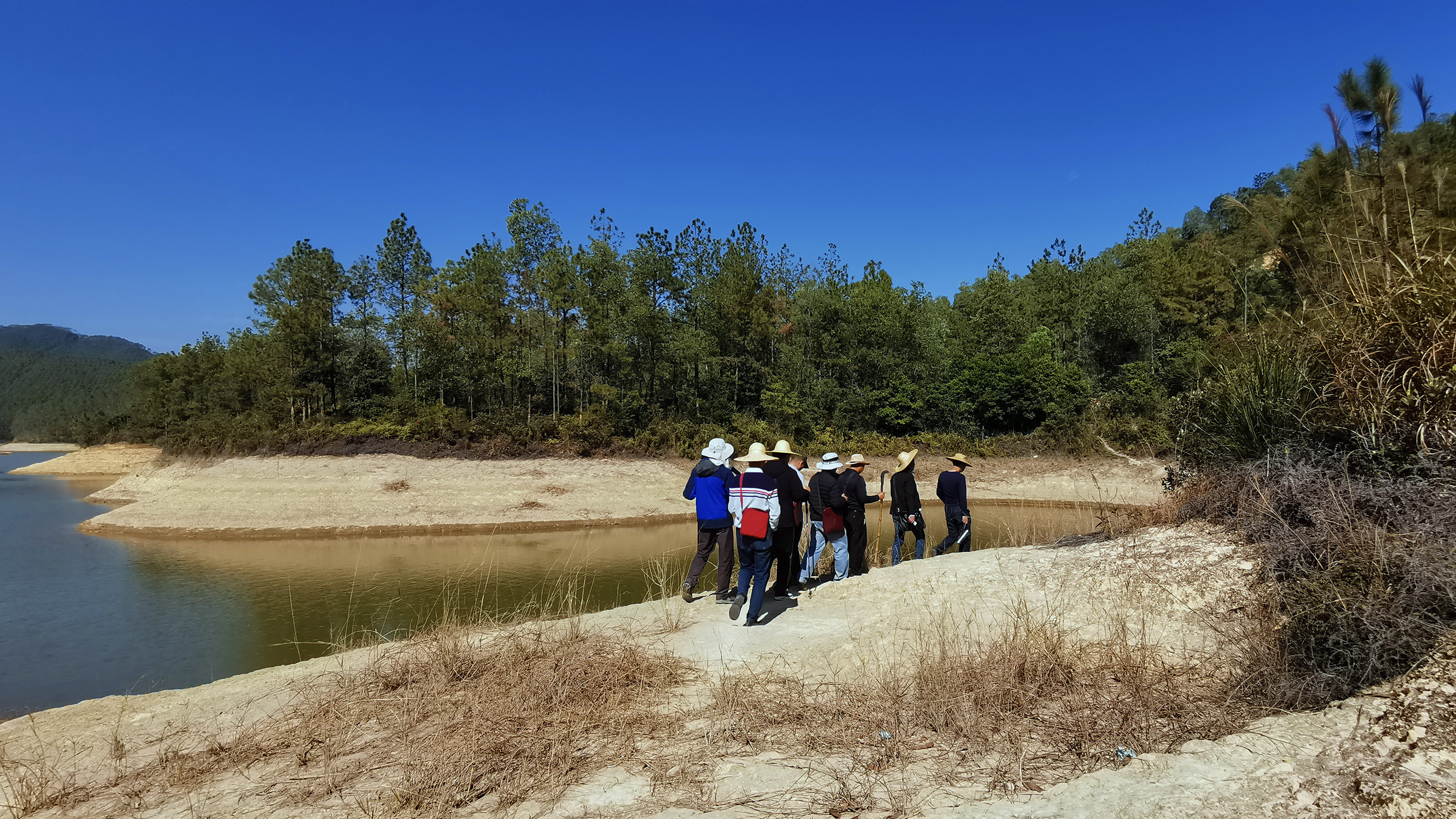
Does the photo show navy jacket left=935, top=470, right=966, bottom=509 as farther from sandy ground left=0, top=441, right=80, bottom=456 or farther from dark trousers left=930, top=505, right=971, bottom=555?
sandy ground left=0, top=441, right=80, bottom=456

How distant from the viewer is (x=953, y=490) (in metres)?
10.3

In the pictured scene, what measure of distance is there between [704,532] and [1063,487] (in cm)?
2562

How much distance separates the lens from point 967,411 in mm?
36156

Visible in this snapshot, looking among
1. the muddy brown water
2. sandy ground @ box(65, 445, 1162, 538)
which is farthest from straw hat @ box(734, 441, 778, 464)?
sandy ground @ box(65, 445, 1162, 538)

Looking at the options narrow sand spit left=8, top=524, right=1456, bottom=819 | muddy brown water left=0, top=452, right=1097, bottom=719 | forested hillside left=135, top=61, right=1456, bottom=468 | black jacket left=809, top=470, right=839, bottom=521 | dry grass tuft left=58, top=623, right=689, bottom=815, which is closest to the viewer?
narrow sand spit left=8, top=524, right=1456, bottom=819

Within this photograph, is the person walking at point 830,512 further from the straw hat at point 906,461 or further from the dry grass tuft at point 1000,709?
the dry grass tuft at point 1000,709

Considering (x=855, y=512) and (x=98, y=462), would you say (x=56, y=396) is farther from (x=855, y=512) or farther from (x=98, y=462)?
(x=855, y=512)

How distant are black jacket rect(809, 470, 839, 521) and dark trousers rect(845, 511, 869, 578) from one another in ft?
1.08

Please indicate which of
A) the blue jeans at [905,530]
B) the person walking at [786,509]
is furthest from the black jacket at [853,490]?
the blue jeans at [905,530]

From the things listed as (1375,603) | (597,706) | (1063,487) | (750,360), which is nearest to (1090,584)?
(1375,603)

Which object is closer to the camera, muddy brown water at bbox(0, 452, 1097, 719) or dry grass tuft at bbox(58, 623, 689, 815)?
dry grass tuft at bbox(58, 623, 689, 815)

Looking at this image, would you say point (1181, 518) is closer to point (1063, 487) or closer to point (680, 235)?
point (1063, 487)

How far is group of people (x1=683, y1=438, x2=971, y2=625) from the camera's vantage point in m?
7.66

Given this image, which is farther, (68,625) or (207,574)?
(207,574)
